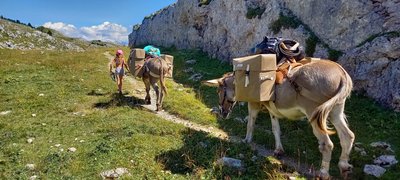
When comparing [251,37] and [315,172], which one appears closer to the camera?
[315,172]

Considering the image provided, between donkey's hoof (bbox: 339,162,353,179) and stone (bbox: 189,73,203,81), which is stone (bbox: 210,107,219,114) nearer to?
donkey's hoof (bbox: 339,162,353,179)

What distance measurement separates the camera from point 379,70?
1538cm

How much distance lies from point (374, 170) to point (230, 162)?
3846mm

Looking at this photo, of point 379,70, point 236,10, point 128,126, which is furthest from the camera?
point 236,10

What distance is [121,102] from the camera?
1839 centimetres

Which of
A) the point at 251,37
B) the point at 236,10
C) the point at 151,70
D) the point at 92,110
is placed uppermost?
the point at 236,10

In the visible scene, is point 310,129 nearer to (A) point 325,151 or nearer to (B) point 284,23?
(A) point 325,151

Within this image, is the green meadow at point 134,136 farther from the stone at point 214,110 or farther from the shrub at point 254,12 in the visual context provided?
the shrub at point 254,12

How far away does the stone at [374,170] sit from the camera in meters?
10.1

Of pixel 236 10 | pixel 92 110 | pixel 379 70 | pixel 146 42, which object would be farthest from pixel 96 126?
pixel 146 42

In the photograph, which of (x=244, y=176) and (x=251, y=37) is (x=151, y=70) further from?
(x=251, y=37)

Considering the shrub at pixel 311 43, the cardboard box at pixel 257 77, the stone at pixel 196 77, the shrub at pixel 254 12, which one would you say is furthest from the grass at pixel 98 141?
the shrub at pixel 254 12

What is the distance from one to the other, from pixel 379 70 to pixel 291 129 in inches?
177

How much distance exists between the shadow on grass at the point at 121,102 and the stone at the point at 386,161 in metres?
10.7
